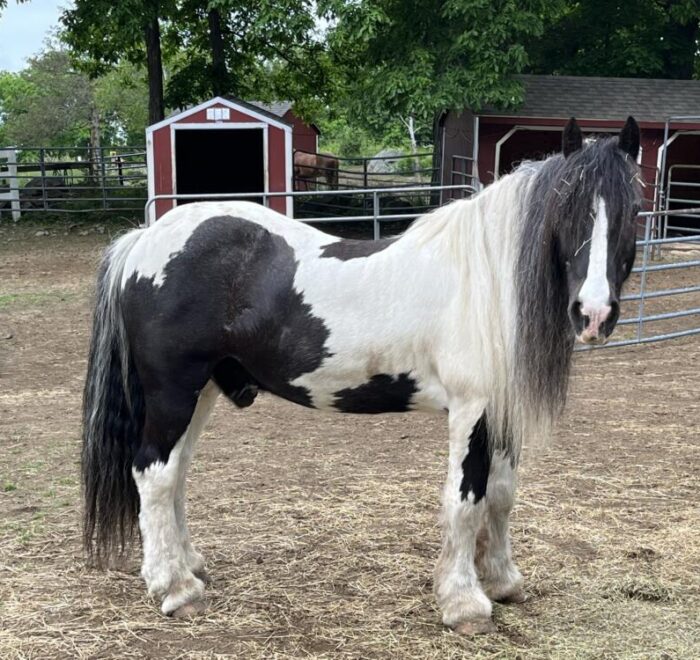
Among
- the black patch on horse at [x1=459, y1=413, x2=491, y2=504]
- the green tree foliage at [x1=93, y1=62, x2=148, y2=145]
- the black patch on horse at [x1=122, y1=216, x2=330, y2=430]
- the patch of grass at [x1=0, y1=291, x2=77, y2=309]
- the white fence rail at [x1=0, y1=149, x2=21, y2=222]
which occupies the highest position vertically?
the green tree foliage at [x1=93, y1=62, x2=148, y2=145]

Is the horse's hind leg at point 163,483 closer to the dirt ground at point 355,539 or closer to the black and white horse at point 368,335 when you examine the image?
the black and white horse at point 368,335

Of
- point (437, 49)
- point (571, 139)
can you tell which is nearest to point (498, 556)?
point (571, 139)

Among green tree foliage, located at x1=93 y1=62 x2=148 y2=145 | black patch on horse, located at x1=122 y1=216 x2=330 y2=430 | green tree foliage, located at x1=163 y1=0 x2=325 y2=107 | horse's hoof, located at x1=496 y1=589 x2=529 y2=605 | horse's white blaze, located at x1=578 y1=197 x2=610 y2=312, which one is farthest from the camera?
green tree foliage, located at x1=93 y1=62 x2=148 y2=145

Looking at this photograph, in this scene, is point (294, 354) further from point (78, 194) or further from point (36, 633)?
point (78, 194)

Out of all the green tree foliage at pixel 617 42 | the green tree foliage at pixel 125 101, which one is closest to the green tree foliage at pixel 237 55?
the green tree foliage at pixel 617 42

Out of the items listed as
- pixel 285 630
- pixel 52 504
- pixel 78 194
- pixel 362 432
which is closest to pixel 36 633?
pixel 285 630

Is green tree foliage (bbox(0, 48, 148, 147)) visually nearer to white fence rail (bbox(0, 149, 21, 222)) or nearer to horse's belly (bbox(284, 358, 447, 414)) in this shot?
white fence rail (bbox(0, 149, 21, 222))

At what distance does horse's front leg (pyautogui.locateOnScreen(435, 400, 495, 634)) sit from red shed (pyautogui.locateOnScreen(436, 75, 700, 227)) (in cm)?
1033

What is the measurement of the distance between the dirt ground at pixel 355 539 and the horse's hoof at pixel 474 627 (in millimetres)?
44

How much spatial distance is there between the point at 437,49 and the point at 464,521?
34.7 feet

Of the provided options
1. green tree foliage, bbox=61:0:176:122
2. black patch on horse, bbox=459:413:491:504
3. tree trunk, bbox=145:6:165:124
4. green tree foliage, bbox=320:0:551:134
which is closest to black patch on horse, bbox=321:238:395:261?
black patch on horse, bbox=459:413:491:504

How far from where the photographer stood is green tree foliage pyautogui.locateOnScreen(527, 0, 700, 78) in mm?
16516

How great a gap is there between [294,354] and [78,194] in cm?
1376

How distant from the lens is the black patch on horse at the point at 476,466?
8.82ft
